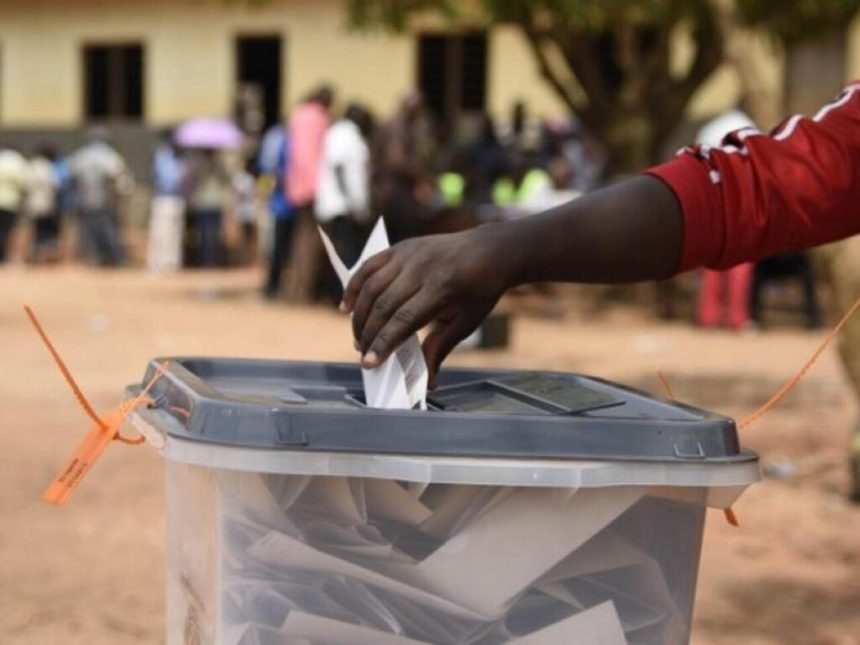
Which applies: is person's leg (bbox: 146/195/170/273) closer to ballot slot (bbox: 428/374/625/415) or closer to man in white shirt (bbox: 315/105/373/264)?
man in white shirt (bbox: 315/105/373/264)

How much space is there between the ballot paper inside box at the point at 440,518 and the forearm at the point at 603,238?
0.72ft

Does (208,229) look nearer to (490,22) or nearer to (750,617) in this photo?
(490,22)

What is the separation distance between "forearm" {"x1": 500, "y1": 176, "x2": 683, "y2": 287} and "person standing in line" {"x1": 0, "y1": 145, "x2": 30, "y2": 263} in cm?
1837

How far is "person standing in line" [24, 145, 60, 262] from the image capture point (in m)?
20.0

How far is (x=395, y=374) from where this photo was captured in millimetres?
2043

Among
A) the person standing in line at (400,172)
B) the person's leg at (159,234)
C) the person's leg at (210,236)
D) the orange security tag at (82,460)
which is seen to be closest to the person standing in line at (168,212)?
the person's leg at (159,234)

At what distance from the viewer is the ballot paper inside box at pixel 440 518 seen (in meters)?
1.89

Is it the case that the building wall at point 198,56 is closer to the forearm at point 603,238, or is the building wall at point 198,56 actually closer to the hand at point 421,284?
the forearm at point 603,238

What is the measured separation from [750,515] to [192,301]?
1000cm

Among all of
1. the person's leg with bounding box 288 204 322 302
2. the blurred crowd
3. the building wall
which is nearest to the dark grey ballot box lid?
the blurred crowd

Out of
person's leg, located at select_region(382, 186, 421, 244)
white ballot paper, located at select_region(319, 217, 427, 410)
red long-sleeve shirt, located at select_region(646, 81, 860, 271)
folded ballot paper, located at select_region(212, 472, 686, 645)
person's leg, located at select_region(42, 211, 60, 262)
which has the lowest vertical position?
person's leg, located at select_region(42, 211, 60, 262)

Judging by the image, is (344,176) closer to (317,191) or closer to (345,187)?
(345,187)

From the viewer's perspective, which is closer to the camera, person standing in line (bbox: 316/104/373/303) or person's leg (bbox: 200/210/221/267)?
person standing in line (bbox: 316/104/373/303)

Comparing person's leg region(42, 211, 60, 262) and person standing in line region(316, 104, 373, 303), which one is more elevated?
person standing in line region(316, 104, 373, 303)
